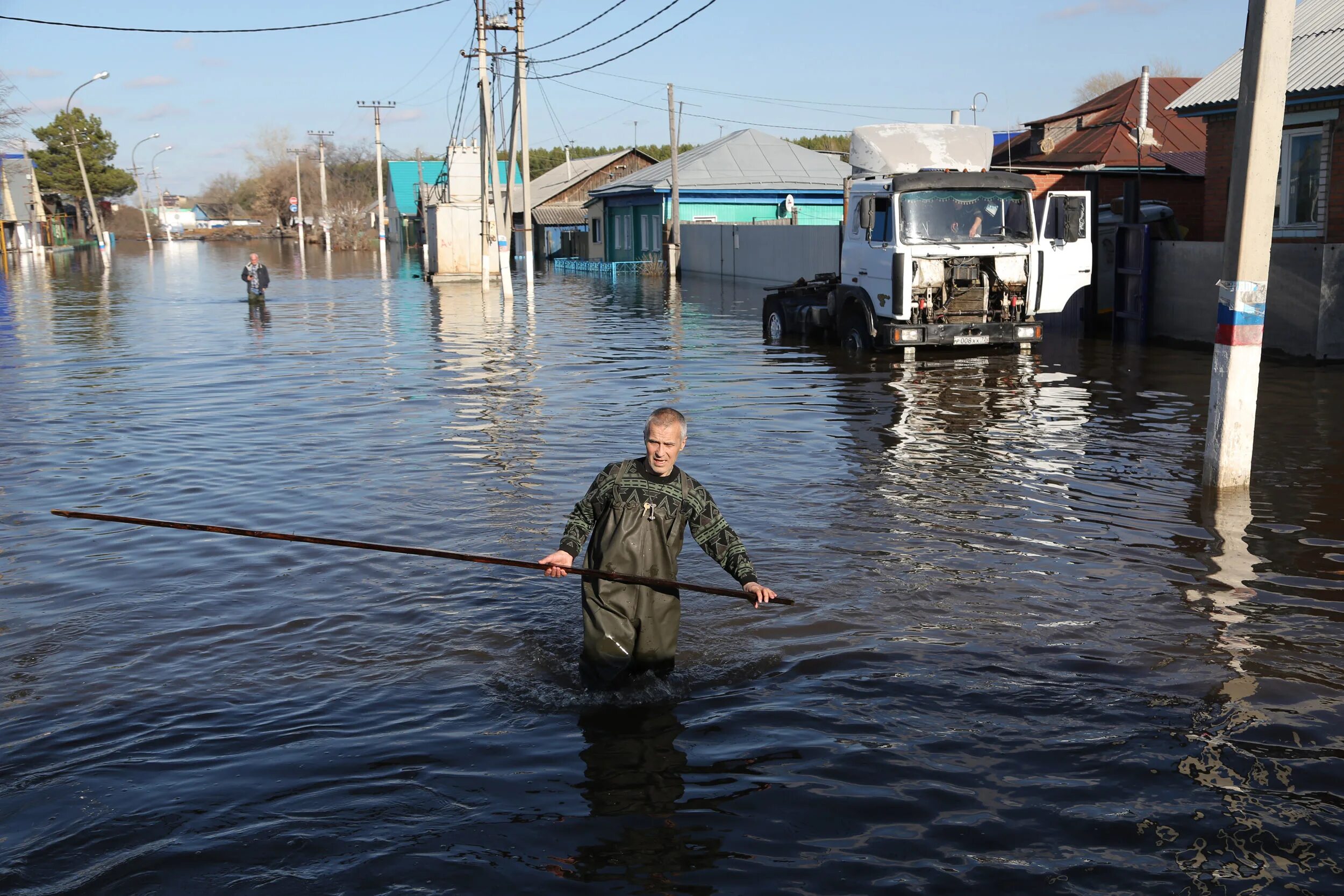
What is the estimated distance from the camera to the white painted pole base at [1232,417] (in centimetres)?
920

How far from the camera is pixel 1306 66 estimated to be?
1978 centimetres

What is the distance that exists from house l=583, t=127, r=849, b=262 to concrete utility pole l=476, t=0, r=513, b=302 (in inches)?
543

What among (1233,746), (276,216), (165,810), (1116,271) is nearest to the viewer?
(165,810)

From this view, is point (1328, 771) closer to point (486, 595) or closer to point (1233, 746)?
point (1233, 746)

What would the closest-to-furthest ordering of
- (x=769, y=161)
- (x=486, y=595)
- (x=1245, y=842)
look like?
(x=1245, y=842), (x=486, y=595), (x=769, y=161)

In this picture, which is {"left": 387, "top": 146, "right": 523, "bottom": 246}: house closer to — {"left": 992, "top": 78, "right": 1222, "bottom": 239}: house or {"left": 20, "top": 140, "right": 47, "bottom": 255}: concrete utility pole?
{"left": 20, "top": 140, "right": 47, "bottom": 255}: concrete utility pole

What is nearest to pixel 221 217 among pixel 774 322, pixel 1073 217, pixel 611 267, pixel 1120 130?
pixel 611 267

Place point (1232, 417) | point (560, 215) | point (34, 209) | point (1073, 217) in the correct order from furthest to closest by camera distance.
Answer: point (34, 209) < point (560, 215) < point (1073, 217) < point (1232, 417)

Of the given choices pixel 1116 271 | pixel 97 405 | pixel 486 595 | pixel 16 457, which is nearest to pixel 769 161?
pixel 1116 271

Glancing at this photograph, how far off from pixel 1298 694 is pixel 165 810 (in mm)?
5031

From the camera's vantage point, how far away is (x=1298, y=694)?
5.68m

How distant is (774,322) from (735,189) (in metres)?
28.8

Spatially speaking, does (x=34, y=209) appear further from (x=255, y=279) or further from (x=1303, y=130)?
(x=1303, y=130)

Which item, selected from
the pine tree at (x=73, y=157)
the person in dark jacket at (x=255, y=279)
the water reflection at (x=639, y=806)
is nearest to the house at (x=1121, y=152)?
the water reflection at (x=639, y=806)
